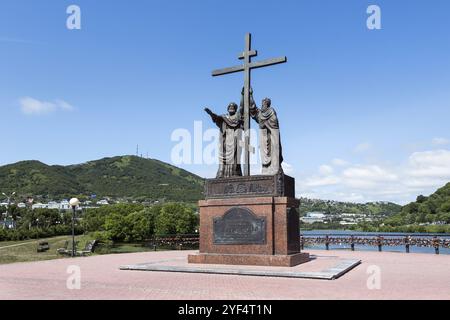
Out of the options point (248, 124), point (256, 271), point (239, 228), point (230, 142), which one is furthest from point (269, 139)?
point (256, 271)

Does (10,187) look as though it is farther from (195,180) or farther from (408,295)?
(408,295)

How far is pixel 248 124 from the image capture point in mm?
14992

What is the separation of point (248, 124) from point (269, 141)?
0.99m

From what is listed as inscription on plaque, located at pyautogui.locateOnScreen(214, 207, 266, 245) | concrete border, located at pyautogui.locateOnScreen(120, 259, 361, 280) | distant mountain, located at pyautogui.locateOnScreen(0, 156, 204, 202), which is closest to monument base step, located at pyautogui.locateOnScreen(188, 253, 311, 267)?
inscription on plaque, located at pyautogui.locateOnScreen(214, 207, 266, 245)

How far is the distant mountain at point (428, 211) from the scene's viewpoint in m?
79.1

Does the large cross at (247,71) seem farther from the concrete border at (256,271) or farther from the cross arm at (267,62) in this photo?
the concrete border at (256,271)

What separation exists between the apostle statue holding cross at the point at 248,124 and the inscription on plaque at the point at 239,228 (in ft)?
5.15

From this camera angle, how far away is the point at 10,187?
5241 inches

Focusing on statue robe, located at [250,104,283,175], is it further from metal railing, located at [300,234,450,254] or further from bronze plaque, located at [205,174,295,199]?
metal railing, located at [300,234,450,254]

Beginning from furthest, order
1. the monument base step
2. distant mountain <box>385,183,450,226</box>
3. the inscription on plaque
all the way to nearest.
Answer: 1. distant mountain <box>385,183,450,226</box>
2. the inscription on plaque
3. the monument base step

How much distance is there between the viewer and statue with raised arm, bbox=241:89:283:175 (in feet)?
47.1

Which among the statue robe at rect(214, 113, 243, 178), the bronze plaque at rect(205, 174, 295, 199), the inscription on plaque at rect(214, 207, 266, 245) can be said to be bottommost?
the inscription on plaque at rect(214, 207, 266, 245)

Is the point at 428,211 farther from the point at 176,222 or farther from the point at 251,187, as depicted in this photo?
the point at 251,187
